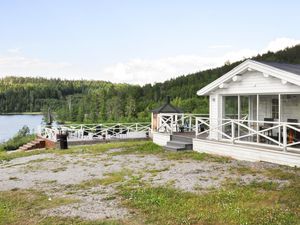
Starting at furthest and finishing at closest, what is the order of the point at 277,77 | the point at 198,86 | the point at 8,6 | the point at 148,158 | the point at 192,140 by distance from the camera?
the point at 198,86
the point at 8,6
the point at 192,140
the point at 148,158
the point at 277,77

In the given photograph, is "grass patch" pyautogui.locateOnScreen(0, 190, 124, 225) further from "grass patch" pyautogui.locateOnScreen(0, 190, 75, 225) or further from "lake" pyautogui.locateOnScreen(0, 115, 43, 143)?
"lake" pyautogui.locateOnScreen(0, 115, 43, 143)

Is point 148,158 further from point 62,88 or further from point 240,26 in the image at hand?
point 62,88

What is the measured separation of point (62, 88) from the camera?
16000 cm

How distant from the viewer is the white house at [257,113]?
36.5 feet

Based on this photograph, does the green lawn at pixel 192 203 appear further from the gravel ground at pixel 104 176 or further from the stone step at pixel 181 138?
the stone step at pixel 181 138

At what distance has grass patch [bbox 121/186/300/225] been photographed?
20.1ft

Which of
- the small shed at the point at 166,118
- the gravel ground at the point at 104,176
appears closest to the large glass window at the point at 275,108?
the gravel ground at the point at 104,176

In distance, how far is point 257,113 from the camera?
13.0 m

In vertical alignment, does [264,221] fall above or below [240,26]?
below

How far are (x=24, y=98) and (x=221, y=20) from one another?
140m

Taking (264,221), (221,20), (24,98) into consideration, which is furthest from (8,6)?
(24,98)

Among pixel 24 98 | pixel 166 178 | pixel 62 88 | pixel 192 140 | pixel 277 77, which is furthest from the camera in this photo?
pixel 62 88

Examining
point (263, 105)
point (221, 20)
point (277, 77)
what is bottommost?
point (263, 105)

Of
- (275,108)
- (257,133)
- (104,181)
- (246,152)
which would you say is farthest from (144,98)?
(104,181)
